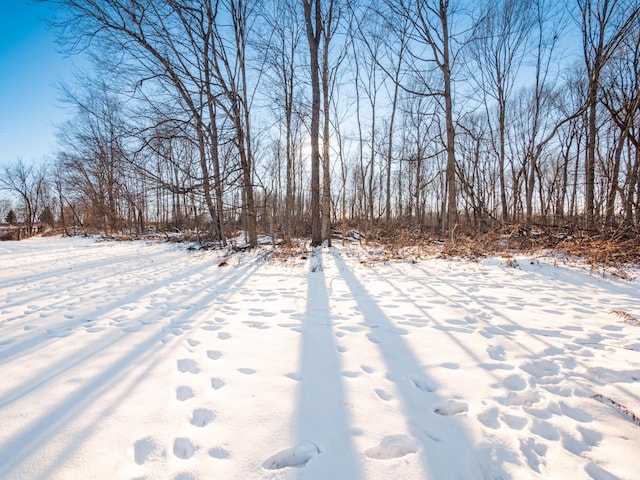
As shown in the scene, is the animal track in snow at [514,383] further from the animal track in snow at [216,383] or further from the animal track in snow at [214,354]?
the animal track in snow at [214,354]

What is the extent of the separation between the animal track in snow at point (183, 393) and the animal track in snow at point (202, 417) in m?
0.16

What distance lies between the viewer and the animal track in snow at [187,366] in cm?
187

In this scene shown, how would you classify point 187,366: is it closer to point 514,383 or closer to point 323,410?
point 323,410

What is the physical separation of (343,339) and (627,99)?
9154 mm

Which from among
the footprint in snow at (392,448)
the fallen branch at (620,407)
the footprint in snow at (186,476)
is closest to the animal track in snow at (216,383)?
the footprint in snow at (186,476)

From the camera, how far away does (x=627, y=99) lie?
6078mm

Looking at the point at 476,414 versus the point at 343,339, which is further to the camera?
the point at 343,339

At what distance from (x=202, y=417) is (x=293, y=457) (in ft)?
1.91

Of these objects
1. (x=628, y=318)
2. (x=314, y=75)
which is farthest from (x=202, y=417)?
(x=314, y=75)

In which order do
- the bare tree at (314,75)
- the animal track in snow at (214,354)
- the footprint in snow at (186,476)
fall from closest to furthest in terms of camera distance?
the footprint in snow at (186,476), the animal track in snow at (214,354), the bare tree at (314,75)

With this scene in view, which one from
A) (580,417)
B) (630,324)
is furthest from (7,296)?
(630,324)

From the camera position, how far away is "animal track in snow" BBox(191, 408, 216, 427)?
4.41 ft

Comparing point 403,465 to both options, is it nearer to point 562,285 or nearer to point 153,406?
point 153,406

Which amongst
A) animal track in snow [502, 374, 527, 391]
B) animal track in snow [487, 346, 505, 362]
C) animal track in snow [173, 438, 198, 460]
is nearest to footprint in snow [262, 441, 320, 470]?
animal track in snow [173, 438, 198, 460]
